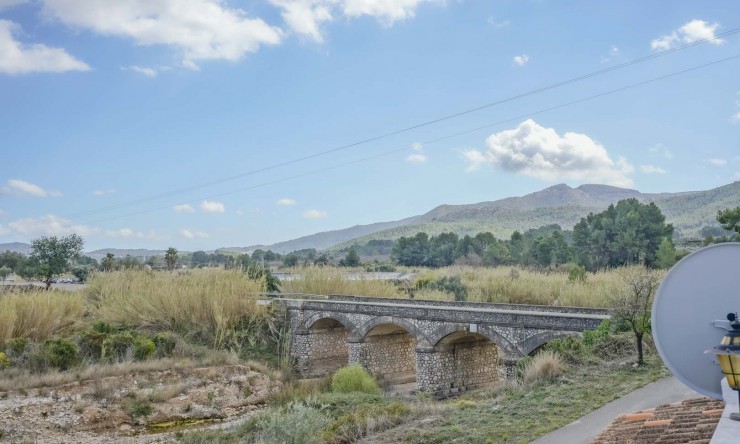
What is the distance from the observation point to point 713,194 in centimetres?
9288

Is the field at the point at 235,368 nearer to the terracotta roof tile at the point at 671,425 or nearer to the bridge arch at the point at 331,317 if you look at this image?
the bridge arch at the point at 331,317

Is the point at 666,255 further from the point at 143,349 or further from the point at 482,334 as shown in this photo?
the point at 143,349

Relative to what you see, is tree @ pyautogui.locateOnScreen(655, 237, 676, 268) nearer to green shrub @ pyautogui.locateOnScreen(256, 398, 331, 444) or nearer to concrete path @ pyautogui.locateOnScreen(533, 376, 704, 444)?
concrete path @ pyautogui.locateOnScreen(533, 376, 704, 444)

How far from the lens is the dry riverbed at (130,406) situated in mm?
15719

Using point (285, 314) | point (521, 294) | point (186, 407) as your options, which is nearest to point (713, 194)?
point (521, 294)

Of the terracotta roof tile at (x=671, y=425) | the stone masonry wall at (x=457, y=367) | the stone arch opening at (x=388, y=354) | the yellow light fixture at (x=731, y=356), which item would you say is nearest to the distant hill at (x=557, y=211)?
the stone arch opening at (x=388, y=354)

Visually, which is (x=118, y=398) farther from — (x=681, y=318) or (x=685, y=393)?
(x=681, y=318)

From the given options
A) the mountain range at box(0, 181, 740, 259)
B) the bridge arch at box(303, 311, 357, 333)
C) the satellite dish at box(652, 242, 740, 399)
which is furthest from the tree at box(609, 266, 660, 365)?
the mountain range at box(0, 181, 740, 259)

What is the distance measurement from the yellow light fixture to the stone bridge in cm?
1230

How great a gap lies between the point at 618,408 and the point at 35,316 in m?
20.5

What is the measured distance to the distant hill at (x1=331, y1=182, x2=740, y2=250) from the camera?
87875 mm

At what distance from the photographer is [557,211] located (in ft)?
401

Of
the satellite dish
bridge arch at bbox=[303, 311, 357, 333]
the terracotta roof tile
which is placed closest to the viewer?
the satellite dish

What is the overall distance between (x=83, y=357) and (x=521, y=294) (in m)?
18.1
